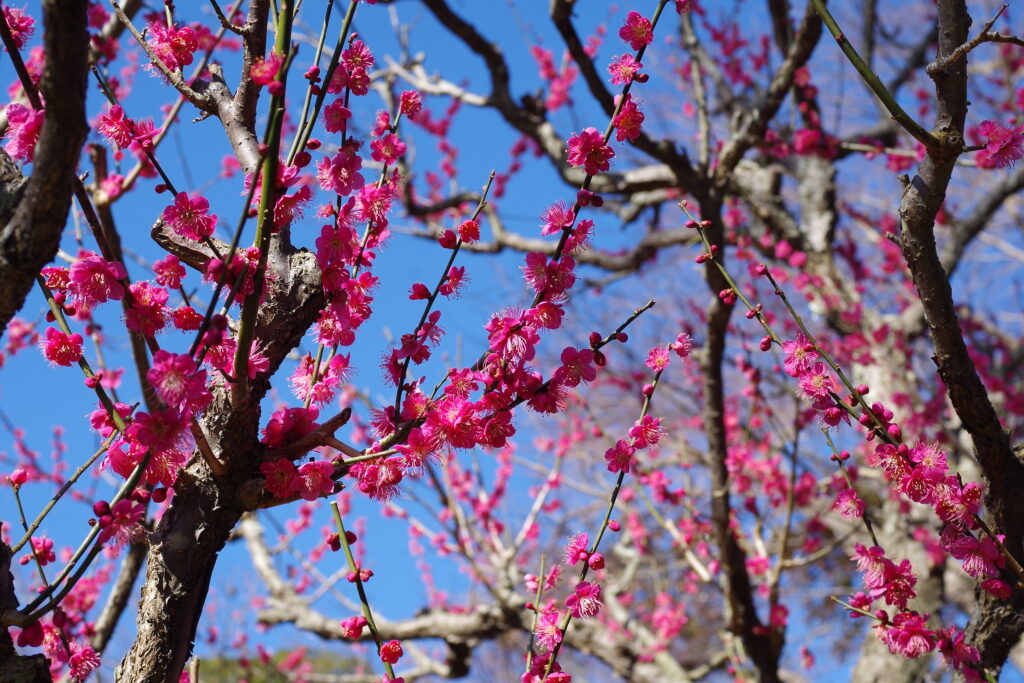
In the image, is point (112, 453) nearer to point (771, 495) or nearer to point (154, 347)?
point (154, 347)

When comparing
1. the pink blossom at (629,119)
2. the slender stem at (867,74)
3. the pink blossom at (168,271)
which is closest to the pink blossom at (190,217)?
the pink blossom at (168,271)

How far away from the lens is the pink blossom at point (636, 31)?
2096 millimetres

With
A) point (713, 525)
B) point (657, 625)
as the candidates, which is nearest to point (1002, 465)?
point (713, 525)

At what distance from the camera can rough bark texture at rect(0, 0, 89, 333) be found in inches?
55.1

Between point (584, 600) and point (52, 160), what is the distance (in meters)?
1.52

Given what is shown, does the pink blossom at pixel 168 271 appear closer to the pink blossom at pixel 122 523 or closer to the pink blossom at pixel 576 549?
the pink blossom at pixel 122 523

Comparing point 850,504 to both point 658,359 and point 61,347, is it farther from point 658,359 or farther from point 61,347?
point 61,347

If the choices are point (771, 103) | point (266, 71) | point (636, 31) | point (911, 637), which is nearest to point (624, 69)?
point (636, 31)

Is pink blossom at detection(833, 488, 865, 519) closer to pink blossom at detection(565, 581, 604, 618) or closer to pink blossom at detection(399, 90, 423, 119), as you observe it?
pink blossom at detection(565, 581, 604, 618)

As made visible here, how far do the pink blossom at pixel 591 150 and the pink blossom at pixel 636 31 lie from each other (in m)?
0.31

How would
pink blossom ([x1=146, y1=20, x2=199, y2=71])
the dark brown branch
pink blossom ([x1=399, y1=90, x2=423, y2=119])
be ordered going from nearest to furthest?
pink blossom ([x1=146, y1=20, x2=199, y2=71]) < pink blossom ([x1=399, y1=90, x2=423, y2=119]) < the dark brown branch

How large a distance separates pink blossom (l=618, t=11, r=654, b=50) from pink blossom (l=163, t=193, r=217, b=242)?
112 centimetres

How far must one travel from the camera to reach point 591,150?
202 centimetres

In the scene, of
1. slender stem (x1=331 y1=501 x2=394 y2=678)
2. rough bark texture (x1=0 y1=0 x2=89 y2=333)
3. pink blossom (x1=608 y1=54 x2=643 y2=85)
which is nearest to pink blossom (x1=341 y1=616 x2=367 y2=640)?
slender stem (x1=331 y1=501 x2=394 y2=678)
